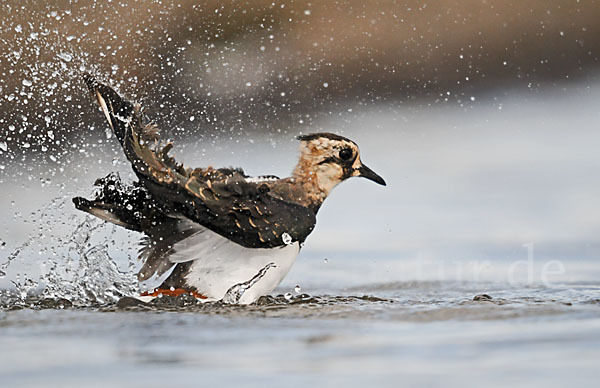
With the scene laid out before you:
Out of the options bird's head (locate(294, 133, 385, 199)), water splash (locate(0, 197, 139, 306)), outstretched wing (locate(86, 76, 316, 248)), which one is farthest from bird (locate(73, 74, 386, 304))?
water splash (locate(0, 197, 139, 306))

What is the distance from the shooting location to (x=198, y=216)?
17.9 feet

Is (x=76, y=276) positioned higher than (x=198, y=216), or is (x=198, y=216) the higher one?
(x=198, y=216)

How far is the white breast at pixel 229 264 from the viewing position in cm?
576

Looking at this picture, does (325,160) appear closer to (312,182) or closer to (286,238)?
(312,182)

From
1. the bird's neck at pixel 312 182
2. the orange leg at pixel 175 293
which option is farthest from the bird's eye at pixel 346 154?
the orange leg at pixel 175 293

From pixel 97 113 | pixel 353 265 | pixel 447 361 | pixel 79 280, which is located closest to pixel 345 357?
pixel 447 361

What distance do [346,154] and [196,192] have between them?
50.4 inches

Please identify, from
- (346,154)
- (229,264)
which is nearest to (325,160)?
(346,154)

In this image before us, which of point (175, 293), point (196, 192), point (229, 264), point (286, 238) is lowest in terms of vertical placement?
point (175, 293)

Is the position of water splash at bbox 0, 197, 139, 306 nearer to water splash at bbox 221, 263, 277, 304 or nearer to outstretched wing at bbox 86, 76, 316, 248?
water splash at bbox 221, 263, 277, 304

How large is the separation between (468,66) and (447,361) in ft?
23.5

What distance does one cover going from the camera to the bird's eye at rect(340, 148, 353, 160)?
6.39 m

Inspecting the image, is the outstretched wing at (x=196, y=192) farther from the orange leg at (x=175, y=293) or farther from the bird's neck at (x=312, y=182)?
the bird's neck at (x=312, y=182)

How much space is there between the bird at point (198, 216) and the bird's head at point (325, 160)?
0.13 metres
